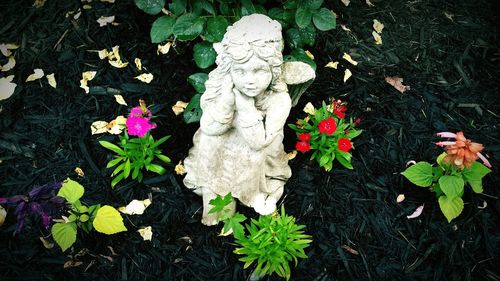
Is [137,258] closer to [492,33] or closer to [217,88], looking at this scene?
[217,88]

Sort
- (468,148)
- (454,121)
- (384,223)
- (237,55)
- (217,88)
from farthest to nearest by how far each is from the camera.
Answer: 1. (454,121)
2. (384,223)
3. (468,148)
4. (217,88)
5. (237,55)

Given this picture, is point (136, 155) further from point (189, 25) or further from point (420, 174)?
point (420, 174)

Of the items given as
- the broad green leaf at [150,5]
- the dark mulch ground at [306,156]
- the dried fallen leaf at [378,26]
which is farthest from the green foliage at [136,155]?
A: the dried fallen leaf at [378,26]

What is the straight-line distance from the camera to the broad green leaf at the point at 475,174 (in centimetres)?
298

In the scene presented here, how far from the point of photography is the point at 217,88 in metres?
2.57

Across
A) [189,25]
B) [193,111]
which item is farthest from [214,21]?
[193,111]

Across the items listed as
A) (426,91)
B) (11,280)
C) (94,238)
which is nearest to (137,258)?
(94,238)

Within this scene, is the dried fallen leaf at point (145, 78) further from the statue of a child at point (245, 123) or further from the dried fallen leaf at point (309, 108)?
the dried fallen leaf at point (309, 108)

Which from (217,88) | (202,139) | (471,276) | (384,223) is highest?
(217,88)

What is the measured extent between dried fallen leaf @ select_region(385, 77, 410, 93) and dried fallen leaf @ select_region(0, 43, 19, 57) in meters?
3.18

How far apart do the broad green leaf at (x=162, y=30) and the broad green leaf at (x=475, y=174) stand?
2.22 metres

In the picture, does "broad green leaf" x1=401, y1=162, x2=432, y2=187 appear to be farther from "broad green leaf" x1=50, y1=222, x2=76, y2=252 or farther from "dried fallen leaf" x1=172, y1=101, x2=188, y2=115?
"broad green leaf" x1=50, y1=222, x2=76, y2=252

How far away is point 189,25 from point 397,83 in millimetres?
1844

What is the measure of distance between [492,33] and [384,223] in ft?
7.62
